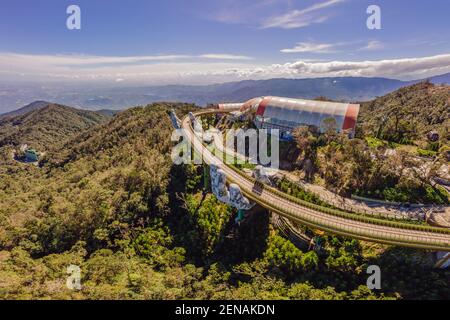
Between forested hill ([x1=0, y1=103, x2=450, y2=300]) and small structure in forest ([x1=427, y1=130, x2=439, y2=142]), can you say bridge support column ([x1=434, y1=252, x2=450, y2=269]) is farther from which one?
small structure in forest ([x1=427, y1=130, x2=439, y2=142])

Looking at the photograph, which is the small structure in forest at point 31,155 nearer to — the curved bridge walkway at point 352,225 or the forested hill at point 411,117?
the curved bridge walkway at point 352,225

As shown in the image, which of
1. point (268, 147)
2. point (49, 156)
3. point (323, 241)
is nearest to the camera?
point (323, 241)

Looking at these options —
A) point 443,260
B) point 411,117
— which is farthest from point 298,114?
point 443,260

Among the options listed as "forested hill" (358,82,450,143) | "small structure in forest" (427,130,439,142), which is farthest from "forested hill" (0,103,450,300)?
"small structure in forest" (427,130,439,142)

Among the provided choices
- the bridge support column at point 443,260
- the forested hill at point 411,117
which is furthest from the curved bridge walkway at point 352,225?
the forested hill at point 411,117

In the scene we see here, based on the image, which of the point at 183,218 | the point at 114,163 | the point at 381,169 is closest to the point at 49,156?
the point at 114,163

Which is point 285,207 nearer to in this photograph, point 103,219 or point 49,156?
point 103,219

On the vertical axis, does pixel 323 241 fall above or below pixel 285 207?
below
